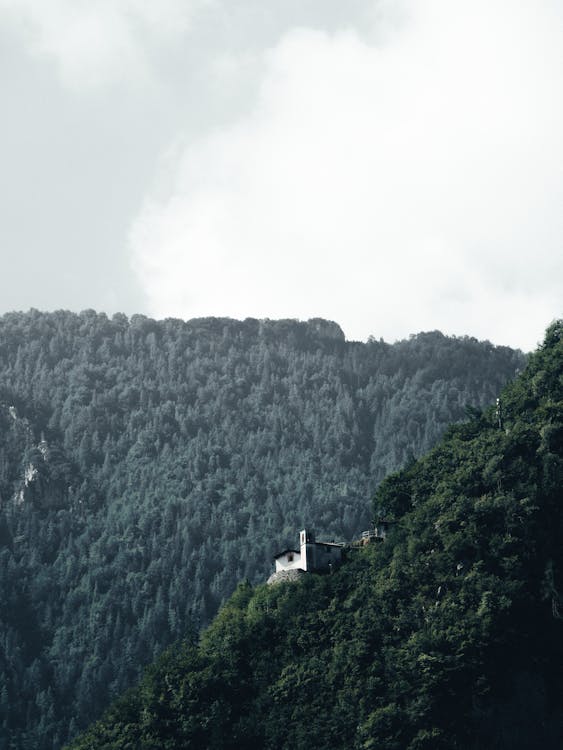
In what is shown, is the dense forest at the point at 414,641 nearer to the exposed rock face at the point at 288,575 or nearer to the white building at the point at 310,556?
the exposed rock face at the point at 288,575

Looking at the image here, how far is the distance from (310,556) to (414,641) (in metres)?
15.3

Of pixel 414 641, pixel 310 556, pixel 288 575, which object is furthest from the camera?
pixel 288 575

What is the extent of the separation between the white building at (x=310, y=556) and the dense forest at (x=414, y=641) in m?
1.40

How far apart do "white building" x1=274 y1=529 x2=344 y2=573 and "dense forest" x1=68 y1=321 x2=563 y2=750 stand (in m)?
1.40

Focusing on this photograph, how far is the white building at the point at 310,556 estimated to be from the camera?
123 meters

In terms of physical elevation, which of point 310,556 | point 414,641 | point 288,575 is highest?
point 310,556

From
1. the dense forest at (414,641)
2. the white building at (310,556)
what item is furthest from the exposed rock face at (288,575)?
the dense forest at (414,641)

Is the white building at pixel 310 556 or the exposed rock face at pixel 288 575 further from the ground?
the white building at pixel 310 556

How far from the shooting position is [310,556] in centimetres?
12356

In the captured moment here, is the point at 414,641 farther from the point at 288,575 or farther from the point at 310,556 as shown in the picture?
the point at 288,575

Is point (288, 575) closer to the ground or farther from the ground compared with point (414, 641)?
farther from the ground

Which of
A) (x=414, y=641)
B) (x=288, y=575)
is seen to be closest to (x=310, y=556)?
(x=288, y=575)

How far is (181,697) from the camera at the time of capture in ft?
390

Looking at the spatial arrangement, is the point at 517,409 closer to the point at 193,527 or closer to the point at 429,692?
the point at 429,692
